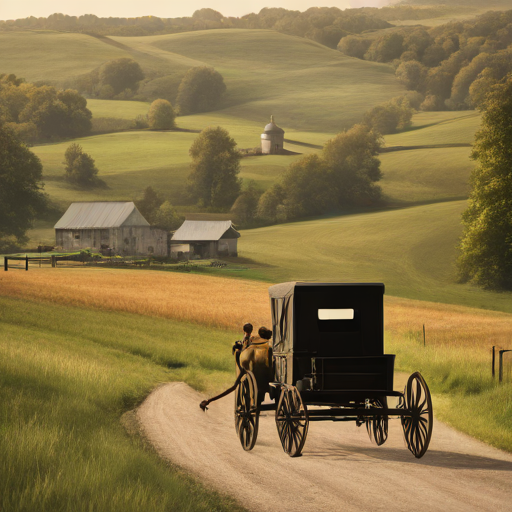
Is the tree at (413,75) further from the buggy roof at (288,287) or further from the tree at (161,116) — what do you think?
the buggy roof at (288,287)

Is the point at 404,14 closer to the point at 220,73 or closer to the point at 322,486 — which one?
the point at 220,73

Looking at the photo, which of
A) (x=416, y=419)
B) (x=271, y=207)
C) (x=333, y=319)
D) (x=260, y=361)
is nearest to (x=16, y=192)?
(x=271, y=207)

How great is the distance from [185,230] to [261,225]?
10264 mm

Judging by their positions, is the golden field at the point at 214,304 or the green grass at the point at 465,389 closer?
the green grass at the point at 465,389

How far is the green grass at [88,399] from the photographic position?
9.53 metres

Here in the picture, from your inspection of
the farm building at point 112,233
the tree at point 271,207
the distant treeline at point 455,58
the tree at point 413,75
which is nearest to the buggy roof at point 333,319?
the farm building at point 112,233

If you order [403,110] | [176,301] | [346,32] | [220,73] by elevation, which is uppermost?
[346,32]

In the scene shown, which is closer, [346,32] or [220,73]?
[220,73]

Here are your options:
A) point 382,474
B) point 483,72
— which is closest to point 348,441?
point 382,474

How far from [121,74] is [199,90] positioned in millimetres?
15206

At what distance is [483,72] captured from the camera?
367ft

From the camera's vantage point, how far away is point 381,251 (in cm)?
7625

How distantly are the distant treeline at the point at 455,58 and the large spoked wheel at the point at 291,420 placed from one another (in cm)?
10134

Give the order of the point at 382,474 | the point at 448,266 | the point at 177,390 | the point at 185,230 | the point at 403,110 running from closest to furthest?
the point at 382,474
the point at 177,390
the point at 448,266
the point at 185,230
the point at 403,110
